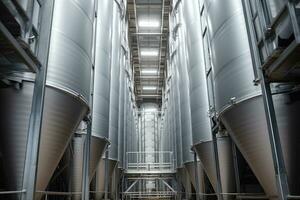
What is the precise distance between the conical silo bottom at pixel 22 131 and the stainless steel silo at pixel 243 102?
127 inches

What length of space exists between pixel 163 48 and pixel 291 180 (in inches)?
862

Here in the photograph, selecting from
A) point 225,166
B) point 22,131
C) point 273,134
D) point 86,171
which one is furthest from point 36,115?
point 225,166

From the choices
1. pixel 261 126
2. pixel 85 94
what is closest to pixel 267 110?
pixel 261 126

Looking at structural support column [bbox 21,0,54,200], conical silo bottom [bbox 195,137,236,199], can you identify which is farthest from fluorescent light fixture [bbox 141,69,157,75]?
structural support column [bbox 21,0,54,200]

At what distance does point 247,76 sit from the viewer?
5.46 m

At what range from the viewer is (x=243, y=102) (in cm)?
535

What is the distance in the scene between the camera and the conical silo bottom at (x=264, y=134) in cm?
440

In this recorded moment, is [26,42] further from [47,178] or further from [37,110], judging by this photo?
[47,178]

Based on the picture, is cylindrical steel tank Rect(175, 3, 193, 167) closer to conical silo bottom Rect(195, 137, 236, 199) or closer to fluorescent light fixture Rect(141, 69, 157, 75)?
conical silo bottom Rect(195, 137, 236, 199)

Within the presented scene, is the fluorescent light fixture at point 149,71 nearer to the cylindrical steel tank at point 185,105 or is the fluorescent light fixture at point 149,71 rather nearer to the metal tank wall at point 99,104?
the cylindrical steel tank at point 185,105

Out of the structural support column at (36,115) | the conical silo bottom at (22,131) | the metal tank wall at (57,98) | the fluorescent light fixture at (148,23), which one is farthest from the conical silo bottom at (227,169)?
the fluorescent light fixture at (148,23)

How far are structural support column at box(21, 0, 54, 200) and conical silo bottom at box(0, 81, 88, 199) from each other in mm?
470

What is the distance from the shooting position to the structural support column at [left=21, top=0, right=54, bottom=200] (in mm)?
3829

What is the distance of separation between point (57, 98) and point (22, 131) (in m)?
0.96
